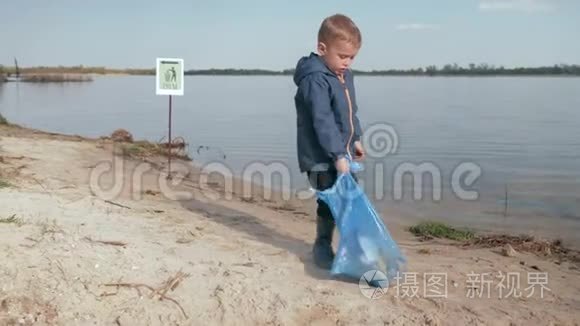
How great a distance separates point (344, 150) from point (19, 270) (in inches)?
96.4

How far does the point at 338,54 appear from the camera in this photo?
185 inches

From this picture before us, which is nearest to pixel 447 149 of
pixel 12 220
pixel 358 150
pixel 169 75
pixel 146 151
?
pixel 146 151

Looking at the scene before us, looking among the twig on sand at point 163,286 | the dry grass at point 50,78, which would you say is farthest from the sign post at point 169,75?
the dry grass at point 50,78

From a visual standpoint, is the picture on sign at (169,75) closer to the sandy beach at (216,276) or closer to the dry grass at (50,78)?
the sandy beach at (216,276)

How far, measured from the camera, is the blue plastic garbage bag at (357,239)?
4.58 meters

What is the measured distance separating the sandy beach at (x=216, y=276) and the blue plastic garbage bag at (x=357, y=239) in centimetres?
14

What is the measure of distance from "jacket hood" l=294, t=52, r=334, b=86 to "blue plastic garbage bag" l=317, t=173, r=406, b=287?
80cm

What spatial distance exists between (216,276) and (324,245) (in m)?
0.92

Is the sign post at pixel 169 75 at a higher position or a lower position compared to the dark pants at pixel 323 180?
higher

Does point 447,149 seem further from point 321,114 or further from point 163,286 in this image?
point 163,286

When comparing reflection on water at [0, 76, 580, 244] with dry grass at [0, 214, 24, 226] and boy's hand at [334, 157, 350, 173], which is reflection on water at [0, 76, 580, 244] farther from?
dry grass at [0, 214, 24, 226]

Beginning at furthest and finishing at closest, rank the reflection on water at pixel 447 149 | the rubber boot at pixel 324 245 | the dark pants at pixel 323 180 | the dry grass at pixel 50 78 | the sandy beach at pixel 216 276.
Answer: the dry grass at pixel 50 78
the reflection on water at pixel 447 149
the rubber boot at pixel 324 245
the dark pants at pixel 323 180
the sandy beach at pixel 216 276

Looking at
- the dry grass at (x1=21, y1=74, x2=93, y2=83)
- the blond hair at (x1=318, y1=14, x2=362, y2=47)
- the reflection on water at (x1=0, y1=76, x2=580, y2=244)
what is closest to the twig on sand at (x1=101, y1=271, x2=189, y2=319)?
the blond hair at (x1=318, y1=14, x2=362, y2=47)

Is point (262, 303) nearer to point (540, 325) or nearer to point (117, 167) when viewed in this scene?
point (540, 325)
